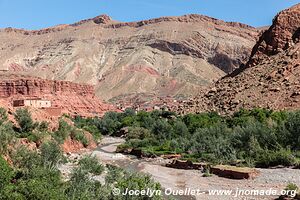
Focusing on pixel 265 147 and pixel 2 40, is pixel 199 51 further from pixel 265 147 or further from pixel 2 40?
pixel 265 147

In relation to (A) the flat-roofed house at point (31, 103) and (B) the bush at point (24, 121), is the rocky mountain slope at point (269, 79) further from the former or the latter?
(B) the bush at point (24, 121)

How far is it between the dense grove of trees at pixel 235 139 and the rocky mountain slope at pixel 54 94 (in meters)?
36.6

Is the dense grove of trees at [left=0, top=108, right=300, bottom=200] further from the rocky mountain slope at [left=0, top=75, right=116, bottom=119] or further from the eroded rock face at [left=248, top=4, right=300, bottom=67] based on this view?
the rocky mountain slope at [left=0, top=75, right=116, bottom=119]

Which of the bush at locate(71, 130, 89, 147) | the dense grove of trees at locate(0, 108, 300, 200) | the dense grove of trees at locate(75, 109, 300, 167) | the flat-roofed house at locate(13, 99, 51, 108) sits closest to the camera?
the dense grove of trees at locate(0, 108, 300, 200)

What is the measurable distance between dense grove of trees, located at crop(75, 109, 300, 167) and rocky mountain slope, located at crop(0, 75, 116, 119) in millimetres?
36623

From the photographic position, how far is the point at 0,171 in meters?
12.5

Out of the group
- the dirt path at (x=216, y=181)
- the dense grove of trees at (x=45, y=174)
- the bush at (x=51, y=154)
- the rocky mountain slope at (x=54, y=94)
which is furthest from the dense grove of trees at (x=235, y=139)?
the rocky mountain slope at (x=54, y=94)

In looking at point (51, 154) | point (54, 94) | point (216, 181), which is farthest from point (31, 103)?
point (216, 181)

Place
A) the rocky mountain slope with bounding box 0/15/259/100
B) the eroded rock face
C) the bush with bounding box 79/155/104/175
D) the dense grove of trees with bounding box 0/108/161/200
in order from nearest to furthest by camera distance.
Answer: the dense grove of trees with bounding box 0/108/161/200, the bush with bounding box 79/155/104/175, the eroded rock face, the rocky mountain slope with bounding box 0/15/259/100

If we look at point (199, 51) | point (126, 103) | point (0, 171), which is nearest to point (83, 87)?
point (126, 103)

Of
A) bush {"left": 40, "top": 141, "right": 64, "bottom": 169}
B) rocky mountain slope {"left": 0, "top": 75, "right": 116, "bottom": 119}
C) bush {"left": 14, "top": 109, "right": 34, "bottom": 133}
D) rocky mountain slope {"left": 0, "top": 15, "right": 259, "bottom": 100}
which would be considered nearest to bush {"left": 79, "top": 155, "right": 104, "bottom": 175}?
bush {"left": 40, "top": 141, "right": 64, "bottom": 169}

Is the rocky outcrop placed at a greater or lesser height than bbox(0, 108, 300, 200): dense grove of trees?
greater

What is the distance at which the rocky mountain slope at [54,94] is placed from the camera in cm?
7988

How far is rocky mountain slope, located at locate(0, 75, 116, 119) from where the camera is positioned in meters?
79.9
